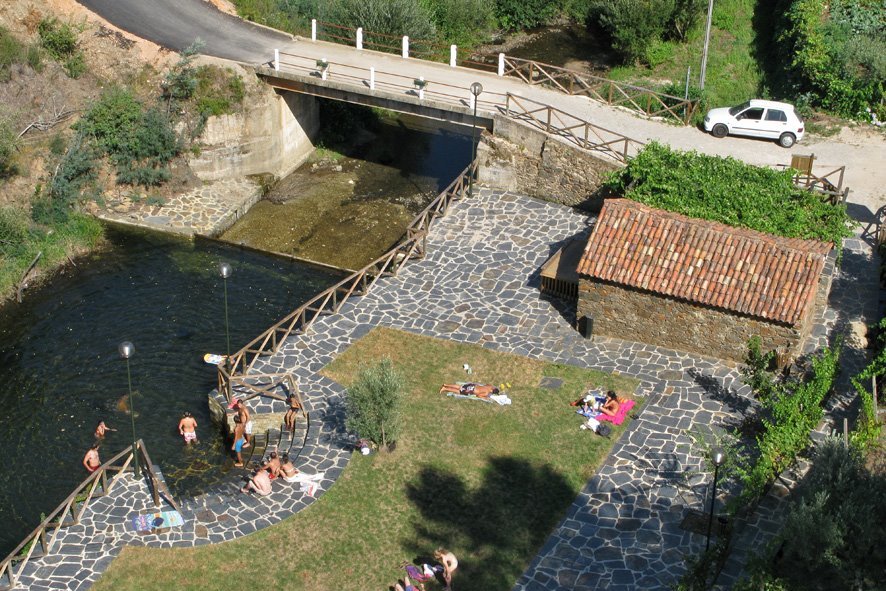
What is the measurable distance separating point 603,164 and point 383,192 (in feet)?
27.4

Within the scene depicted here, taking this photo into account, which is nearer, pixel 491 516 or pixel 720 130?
pixel 491 516

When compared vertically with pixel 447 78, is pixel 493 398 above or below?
below

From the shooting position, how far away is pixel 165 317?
30500mm

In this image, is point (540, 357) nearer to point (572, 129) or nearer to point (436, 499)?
point (436, 499)

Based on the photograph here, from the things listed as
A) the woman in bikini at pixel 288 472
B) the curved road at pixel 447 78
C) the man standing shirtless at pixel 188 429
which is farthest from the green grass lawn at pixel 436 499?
the curved road at pixel 447 78

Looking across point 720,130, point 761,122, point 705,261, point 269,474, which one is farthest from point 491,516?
point 761,122

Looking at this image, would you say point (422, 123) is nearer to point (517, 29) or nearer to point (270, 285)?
point (517, 29)

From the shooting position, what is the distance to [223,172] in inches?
1467

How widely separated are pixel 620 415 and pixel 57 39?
2315 centimetres

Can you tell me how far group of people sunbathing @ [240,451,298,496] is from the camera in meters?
23.0

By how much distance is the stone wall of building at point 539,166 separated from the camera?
33.0 metres

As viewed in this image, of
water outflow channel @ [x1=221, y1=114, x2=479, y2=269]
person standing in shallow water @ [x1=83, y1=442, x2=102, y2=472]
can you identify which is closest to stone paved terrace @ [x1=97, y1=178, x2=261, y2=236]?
water outflow channel @ [x1=221, y1=114, x2=479, y2=269]

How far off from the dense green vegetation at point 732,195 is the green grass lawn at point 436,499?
16.6ft

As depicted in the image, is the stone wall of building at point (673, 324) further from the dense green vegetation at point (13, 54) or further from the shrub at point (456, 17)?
the shrub at point (456, 17)
